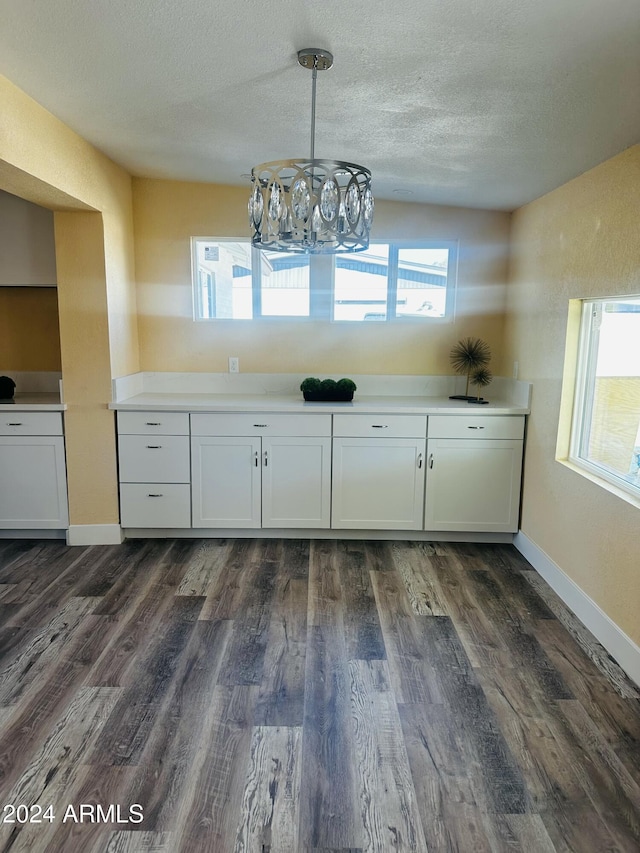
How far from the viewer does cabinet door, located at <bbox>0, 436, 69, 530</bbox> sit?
3.67 metres

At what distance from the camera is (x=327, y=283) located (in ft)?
13.7

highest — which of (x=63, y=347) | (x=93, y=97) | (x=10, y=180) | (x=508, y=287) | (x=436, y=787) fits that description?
(x=93, y=97)

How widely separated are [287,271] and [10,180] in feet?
6.31

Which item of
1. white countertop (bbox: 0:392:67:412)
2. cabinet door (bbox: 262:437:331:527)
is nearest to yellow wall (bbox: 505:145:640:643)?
cabinet door (bbox: 262:437:331:527)

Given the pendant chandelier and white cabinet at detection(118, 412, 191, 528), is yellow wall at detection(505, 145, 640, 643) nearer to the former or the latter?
the pendant chandelier

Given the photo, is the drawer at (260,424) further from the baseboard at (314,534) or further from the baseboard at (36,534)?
the baseboard at (36,534)

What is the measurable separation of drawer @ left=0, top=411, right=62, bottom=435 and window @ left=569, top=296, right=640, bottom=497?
3.15 m

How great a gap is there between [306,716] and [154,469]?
209cm

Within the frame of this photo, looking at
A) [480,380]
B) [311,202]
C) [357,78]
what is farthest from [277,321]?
[311,202]

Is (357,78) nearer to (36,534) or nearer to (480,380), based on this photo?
(480,380)

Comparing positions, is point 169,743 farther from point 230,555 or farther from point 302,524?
point 302,524

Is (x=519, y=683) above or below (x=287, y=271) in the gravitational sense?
below

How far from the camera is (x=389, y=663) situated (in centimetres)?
249

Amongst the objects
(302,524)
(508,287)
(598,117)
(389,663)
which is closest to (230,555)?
(302,524)
